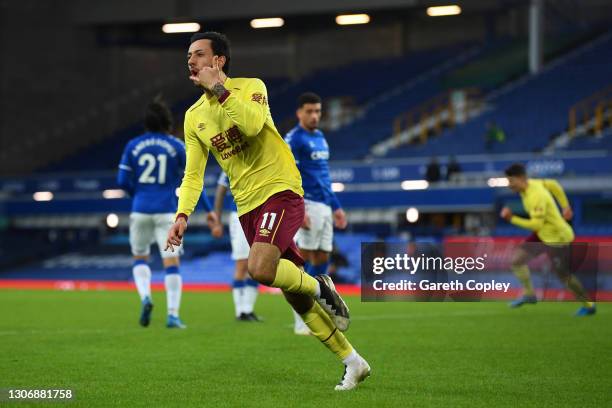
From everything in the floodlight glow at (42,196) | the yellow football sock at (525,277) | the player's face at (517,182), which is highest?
the floodlight glow at (42,196)

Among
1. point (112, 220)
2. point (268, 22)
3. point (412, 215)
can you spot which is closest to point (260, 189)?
point (112, 220)

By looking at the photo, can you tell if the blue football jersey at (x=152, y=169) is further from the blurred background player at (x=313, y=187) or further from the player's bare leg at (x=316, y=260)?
the player's bare leg at (x=316, y=260)

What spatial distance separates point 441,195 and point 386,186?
1813 mm

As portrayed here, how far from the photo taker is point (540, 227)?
1391 cm

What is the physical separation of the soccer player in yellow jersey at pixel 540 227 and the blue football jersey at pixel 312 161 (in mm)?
2927

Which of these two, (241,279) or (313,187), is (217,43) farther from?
(241,279)

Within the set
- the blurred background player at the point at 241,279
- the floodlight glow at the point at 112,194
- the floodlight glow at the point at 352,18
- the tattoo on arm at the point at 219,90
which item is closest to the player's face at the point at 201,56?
the tattoo on arm at the point at 219,90

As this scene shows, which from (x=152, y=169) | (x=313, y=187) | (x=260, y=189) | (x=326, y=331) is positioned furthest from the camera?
(x=152, y=169)

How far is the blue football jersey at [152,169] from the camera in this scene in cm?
1155

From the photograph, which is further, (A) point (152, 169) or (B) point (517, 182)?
(B) point (517, 182)

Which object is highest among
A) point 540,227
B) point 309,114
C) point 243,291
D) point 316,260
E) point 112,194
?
point 309,114

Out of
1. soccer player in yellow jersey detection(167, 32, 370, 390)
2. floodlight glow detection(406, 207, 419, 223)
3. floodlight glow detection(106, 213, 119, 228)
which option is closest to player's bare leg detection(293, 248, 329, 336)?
soccer player in yellow jersey detection(167, 32, 370, 390)

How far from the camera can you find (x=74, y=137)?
135 ft

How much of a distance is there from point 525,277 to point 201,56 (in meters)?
8.23
